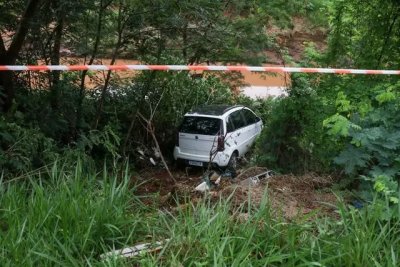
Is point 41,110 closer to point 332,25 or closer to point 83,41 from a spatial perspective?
point 83,41

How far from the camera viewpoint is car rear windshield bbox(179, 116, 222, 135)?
10.0 meters

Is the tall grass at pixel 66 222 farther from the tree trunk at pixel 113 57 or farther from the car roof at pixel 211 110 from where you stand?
the car roof at pixel 211 110

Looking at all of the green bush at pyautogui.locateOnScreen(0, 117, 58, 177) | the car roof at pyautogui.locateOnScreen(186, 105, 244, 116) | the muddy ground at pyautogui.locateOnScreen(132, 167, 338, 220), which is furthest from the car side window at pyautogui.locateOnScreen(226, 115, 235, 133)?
the muddy ground at pyautogui.locateOnScreen(132, 167, 338, 220)

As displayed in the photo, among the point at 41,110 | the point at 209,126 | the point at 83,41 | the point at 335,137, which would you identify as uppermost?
the point at 83,41

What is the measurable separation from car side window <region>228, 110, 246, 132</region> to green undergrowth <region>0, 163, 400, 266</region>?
7.21m

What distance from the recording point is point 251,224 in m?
2.95

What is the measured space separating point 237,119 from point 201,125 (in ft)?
3.38

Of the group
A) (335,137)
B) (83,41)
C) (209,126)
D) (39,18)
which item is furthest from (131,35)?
(335,137)

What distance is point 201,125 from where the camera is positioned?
10148 mm

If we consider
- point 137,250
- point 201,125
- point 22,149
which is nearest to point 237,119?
point 201,125

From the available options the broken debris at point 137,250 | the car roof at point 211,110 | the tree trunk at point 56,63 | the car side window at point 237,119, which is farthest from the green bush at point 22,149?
the car side window at point 237,119

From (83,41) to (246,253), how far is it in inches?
265

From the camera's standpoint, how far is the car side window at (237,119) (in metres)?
10.5

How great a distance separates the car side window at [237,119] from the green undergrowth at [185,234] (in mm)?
7213
